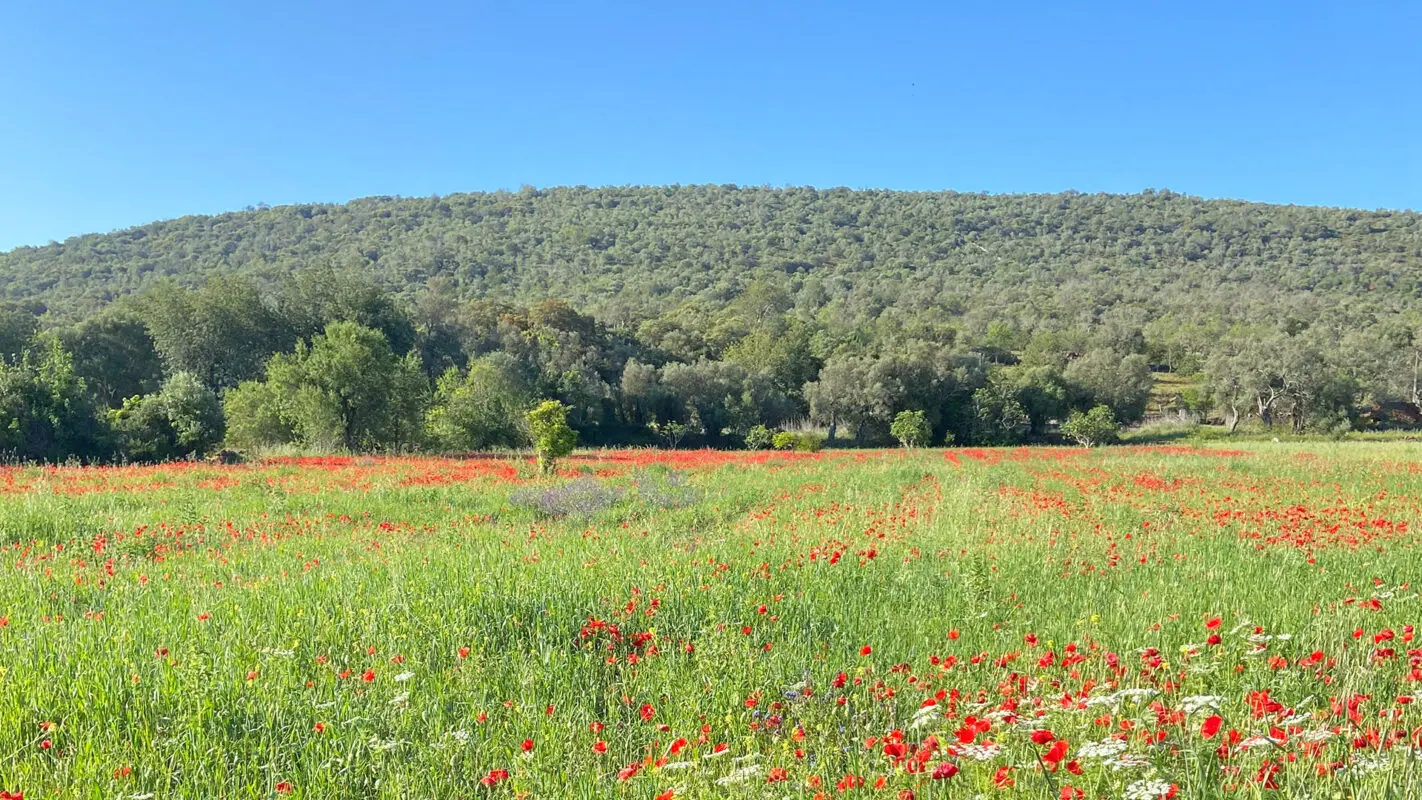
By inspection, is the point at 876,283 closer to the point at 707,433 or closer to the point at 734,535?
the point at 707,433

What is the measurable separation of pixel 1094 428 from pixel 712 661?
5338 cm

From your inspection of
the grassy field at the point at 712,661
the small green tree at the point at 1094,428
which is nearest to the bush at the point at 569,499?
the grassy field at the point at 712,661

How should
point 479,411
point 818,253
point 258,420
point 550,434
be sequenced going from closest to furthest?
point 550,434 → point 258,420 → point 479,411 → point 818,253

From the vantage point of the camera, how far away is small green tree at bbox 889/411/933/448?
5100 cm

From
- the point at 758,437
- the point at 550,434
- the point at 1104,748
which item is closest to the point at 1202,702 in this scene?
the point at 1104,748

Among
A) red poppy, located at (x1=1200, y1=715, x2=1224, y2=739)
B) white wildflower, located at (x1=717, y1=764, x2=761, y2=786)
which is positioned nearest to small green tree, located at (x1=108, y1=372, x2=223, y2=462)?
white wildflower, located at (x1=717, y1=764, x2=761, y2=786)

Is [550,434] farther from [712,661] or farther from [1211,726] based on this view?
[1211,726]

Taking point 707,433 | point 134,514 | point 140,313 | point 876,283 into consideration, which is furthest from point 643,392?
point 876,283

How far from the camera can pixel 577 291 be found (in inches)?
4695

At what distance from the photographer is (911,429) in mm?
50719

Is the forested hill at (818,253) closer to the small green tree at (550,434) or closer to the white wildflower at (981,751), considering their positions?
the small green tree at (550,434)

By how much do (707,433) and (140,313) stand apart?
41.1 metres

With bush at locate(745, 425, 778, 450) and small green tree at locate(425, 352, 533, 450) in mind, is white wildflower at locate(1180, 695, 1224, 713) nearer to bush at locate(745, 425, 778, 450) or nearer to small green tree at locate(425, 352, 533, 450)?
small green tree at locate(425, 352, 533, 450)

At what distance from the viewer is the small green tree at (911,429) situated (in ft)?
167
